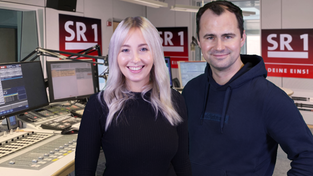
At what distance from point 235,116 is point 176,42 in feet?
18.7

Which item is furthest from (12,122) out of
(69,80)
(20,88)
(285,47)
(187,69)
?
(285,47)

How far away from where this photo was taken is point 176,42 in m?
6.82

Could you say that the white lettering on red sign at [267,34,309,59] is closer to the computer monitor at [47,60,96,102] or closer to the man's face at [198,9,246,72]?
the computer monitor at [47,60,96,102]

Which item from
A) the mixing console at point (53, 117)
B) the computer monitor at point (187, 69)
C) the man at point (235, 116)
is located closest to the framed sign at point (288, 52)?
→ the computer monitor at point (187, 69)

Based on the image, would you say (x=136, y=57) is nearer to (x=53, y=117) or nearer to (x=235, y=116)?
(x=235, y=116)

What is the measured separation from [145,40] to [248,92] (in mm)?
501

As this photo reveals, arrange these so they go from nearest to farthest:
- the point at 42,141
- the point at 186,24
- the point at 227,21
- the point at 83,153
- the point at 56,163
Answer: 1. the point at 83,153
2. the point at 227,21
3. the point at 56,163
4. the point at 42,141
5. the point at 186,24

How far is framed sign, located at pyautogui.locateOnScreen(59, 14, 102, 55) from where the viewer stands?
4.93 meters

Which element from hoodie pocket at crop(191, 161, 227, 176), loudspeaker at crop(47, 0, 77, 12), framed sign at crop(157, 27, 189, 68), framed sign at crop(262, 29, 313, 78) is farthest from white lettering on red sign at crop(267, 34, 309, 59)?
hoodie pocket at crop(191, 161, 227, 176)

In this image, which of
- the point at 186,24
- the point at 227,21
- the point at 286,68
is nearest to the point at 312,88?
the point at 286,68

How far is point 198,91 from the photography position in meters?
1.43

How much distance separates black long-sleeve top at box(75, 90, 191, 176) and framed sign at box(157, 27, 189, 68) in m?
5.71

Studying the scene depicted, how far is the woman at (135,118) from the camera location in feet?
3.53

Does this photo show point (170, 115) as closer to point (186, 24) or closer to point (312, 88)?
point (312, 88)
